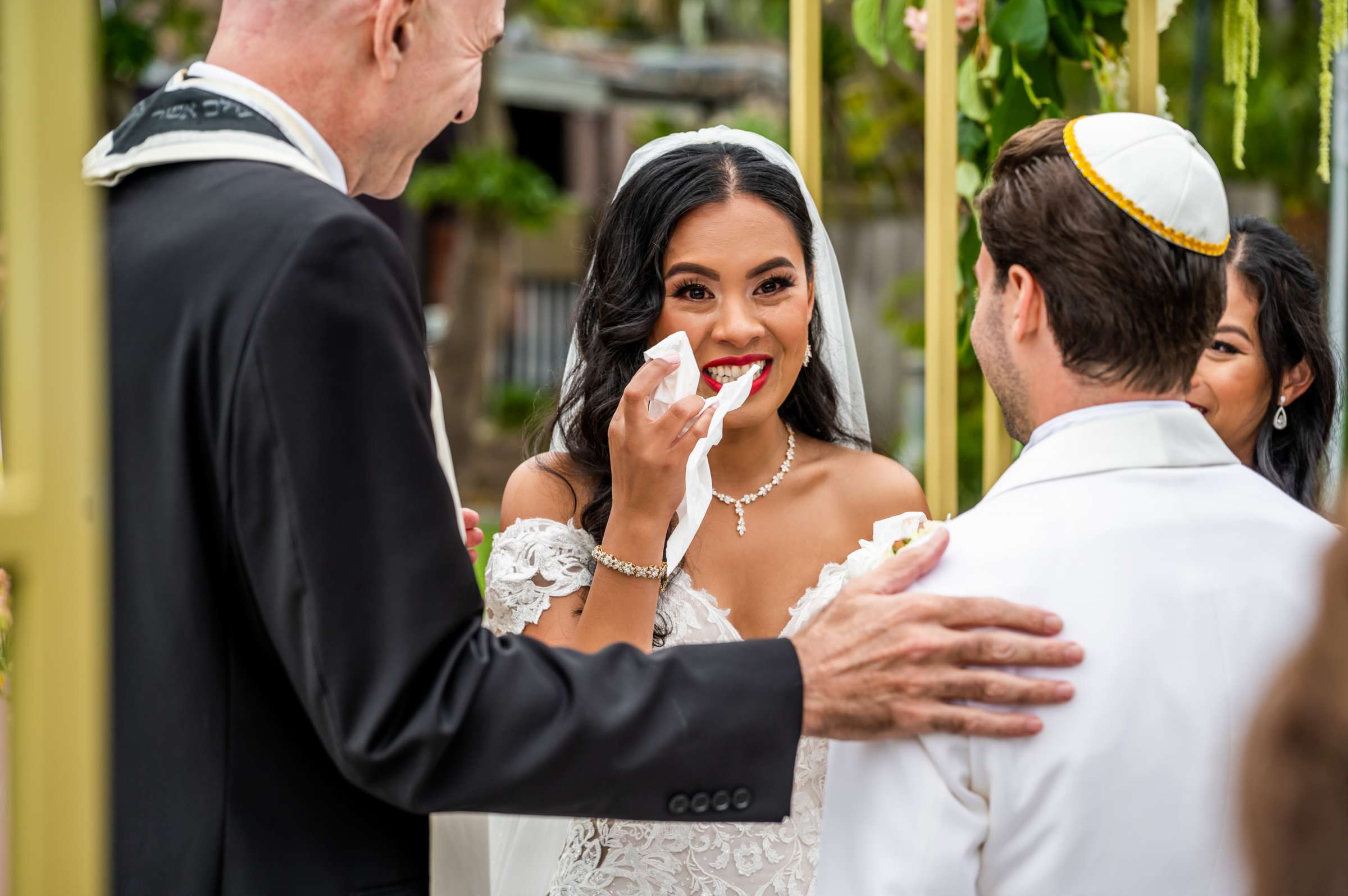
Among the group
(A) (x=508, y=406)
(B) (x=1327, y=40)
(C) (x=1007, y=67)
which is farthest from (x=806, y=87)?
(A) (x=508, y=406)

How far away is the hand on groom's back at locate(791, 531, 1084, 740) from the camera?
5.32 ft

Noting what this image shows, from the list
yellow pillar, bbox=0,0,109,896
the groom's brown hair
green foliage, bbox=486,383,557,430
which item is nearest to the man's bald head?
yellow pillar, bbox=0,0,109,896

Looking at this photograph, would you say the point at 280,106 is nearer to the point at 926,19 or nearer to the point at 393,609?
the point at 393,609

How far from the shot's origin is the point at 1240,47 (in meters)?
2.97

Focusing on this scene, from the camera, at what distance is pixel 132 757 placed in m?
1.61

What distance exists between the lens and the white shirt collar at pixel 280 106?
1795 mm

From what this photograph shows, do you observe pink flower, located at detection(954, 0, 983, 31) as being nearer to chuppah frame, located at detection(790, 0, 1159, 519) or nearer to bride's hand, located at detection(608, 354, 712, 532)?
chuppah frame, located at detection(790, 0, 1159, 519)

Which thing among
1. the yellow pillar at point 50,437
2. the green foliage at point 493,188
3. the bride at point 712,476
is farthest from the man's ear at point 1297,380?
the green foliage at point 493,188

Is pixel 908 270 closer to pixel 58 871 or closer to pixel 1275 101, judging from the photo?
pixel 1275 101

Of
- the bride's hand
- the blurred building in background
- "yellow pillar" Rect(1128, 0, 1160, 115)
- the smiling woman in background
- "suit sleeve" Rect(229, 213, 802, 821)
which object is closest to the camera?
"suit sleeve" Rect(229, 213, 802, 821)

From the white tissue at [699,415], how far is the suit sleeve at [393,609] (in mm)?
886

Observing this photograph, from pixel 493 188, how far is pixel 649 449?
956 cm

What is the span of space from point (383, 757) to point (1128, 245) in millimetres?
1120

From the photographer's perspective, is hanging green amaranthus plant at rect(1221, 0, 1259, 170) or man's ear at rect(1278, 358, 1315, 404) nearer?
hanging green amaranthus plant at rect(1221, 0, 1259, 170)
